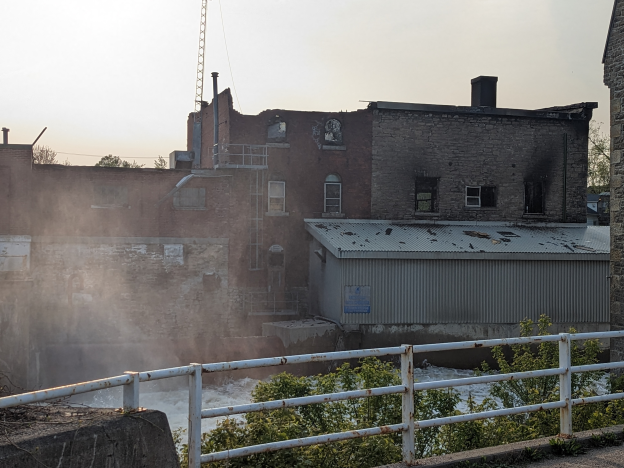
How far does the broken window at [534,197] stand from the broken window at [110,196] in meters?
18.4

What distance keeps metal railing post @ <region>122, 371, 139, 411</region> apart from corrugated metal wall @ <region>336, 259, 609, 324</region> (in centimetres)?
1967

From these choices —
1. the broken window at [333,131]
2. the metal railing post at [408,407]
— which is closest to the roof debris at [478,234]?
the broken window at [333,131]

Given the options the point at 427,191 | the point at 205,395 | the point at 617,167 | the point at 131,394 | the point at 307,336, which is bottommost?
the point at 205,395

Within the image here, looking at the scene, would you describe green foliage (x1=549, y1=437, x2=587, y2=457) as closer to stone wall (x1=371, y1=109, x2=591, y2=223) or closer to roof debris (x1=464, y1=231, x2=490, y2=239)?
roof debris (x1=464, y1=231, x2=490, y2=239)

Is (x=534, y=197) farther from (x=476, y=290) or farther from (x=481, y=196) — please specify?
(x=476, y=290)

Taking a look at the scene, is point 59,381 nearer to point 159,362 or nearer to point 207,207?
point 159,362

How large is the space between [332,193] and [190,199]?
636cm

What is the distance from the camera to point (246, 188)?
27719 mm

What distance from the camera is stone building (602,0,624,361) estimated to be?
11.6m

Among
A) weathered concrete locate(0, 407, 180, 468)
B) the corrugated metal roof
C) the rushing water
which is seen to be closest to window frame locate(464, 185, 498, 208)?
the corrugated metal roof

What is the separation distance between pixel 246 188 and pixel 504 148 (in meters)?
12.3

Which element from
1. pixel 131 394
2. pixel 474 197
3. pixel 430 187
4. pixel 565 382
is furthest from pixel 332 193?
pixel 131 394

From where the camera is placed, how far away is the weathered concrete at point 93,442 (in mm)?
3666

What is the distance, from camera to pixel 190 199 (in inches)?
1062
